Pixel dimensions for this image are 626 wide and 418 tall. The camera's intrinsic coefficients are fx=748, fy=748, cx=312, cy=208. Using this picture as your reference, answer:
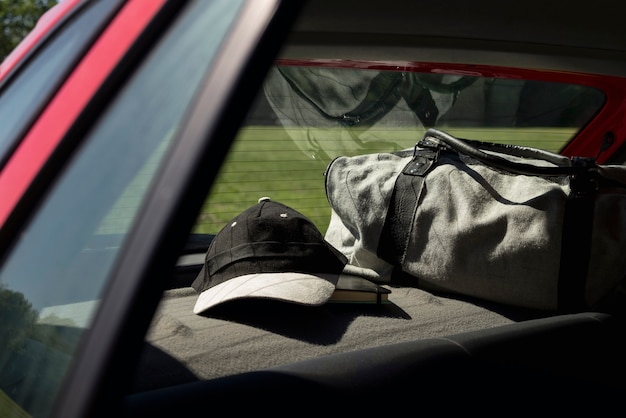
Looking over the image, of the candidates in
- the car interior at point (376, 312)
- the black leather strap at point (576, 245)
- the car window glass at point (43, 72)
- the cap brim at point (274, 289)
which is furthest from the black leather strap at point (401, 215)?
the car window glass at point (43, 72)

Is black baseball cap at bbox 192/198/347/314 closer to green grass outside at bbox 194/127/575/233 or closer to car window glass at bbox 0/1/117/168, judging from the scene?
green grass outside at bbox 194/127/575/233

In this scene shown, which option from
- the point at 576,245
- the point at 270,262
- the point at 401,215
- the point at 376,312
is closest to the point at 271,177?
the point at 401,215

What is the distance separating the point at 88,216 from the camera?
916 millimetres

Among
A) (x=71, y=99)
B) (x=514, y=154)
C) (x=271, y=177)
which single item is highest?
(x=514, y=154)

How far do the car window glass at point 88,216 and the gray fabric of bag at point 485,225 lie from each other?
1.26 metres

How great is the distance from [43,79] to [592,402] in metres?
1.32

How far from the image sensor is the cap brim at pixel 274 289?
173 centimetres

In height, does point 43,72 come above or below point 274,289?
above

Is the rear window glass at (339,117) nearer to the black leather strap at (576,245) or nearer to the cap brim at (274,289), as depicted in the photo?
the cap brim at (274,289)

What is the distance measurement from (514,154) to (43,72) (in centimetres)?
148

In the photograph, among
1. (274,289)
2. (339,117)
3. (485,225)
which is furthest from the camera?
(339,117)

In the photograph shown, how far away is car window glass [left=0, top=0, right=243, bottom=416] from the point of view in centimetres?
85

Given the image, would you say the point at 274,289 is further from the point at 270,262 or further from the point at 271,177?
the point at 271,177

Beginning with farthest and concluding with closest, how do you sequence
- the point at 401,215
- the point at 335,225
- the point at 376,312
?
the point at 335,225, the point at 401,215, the point at 376,312
